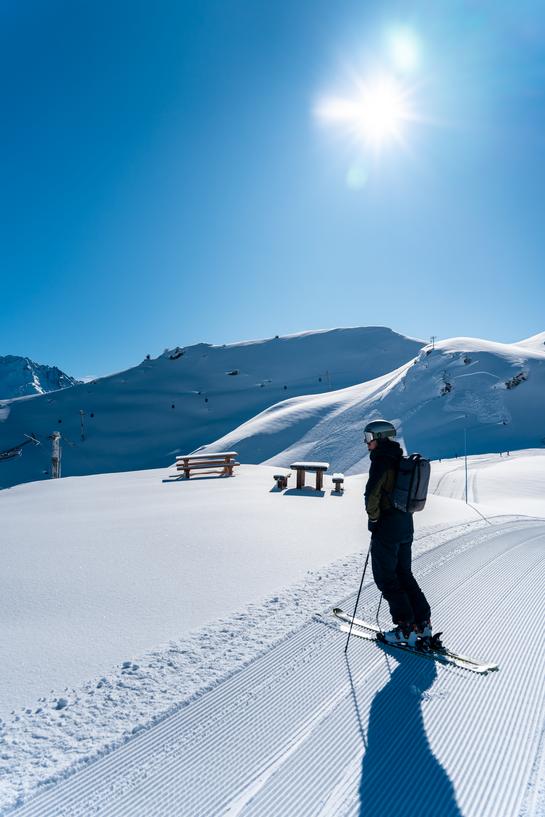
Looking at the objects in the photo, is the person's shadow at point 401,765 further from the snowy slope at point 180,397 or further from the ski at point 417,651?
the snowy slope at point 180,397


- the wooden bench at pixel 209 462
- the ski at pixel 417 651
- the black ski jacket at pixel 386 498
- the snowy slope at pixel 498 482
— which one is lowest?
the snowy slope at pixel 498 482

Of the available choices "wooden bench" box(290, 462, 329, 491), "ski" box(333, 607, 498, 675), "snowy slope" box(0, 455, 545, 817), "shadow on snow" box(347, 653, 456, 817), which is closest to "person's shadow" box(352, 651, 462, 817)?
"shadow on snow" box(347, 653, 456, 817)

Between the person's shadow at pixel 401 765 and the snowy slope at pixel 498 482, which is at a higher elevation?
the person's shadow at pixel 401 765

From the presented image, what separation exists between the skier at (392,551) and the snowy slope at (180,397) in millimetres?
63140

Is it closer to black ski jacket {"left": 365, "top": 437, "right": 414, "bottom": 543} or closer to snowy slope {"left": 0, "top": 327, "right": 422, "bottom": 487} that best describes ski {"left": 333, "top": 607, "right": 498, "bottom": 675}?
black ski jacket {"left": 365, "top": 437, "right": 414, "bottom": 543}

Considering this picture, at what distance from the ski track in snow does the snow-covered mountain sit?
32891 millimetres

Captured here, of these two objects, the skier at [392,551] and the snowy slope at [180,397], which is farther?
the snowy slope at [180,397]

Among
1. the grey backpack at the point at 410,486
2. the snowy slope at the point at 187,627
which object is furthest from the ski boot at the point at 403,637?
the grey backpack at the point at 410,486

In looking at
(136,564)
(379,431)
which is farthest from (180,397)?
(379,431)

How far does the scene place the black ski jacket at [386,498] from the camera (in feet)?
13.4

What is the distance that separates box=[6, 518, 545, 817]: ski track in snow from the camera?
234 centimetres

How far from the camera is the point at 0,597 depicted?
5.02 m

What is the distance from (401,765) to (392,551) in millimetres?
1766

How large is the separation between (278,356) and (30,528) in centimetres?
10879
